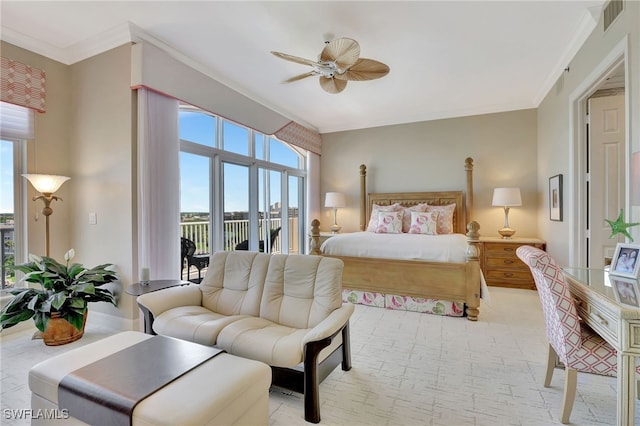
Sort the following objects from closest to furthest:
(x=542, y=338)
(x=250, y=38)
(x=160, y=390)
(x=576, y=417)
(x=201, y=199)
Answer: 1. (x=160, y=390)
2. (x=576, y=417)
3. (x=542, y=338)
4. (x=250, y=38)
5. (x=201, y=199)

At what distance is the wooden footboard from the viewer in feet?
10.6

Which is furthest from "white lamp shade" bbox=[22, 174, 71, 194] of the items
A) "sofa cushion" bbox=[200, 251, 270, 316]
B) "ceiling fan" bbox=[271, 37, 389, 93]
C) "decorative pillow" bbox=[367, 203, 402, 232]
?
"decorative pillow" bbox=[367, 203, 402, 232]

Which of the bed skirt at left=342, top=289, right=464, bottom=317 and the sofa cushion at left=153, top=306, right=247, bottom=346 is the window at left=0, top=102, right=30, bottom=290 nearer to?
the sofa cushion at left=153, top=306, right=247, bottom=346

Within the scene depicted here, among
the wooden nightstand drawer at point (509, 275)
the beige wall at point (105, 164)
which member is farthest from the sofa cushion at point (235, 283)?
the wooden nightstand drawer at point (509, 275)

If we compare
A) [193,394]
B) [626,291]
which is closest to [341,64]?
[626,291]

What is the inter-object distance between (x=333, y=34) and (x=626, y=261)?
2.98 meters

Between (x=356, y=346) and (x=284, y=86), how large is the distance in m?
3.53

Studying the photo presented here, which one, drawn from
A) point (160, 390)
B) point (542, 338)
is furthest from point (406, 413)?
point (542, 338)

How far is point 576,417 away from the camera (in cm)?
171

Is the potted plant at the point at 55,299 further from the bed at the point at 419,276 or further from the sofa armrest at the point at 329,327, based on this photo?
the bed at the point at 419,276

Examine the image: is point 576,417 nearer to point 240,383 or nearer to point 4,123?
point 240,383

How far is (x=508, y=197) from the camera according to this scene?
4.60 m

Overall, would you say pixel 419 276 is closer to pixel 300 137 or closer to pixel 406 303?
pixel 406 303

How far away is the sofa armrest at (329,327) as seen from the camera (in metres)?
1.65
